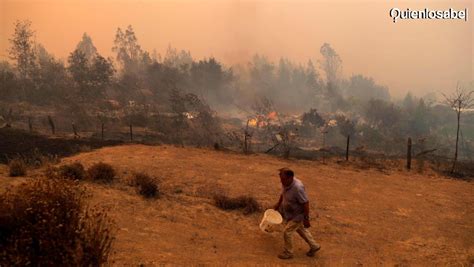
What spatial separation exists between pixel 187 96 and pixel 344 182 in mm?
27501

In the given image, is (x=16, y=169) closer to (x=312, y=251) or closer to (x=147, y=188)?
(x=147, y=188)

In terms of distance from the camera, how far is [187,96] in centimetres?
3959

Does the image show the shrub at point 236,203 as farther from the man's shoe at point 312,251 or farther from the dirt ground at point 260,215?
the man's shoe at point 312,251

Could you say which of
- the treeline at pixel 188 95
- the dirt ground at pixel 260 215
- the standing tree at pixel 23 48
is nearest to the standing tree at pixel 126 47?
the treeline at pixel 188 95

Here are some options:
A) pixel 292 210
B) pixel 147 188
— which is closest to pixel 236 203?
pixel 147 188

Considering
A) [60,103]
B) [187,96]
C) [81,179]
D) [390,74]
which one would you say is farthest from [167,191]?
[390,74]

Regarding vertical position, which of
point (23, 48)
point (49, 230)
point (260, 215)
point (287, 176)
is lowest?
point (260, 215)

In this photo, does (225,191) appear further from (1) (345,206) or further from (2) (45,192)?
(2) (45,192)

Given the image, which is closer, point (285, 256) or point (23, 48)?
point (285, 256)

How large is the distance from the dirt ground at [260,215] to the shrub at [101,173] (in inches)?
17.0

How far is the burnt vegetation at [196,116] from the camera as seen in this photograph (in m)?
27.0

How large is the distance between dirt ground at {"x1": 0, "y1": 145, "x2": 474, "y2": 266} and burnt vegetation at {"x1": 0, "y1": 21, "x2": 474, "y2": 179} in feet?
15.5

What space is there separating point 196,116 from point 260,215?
3314 cm

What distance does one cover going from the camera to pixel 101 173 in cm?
1170
